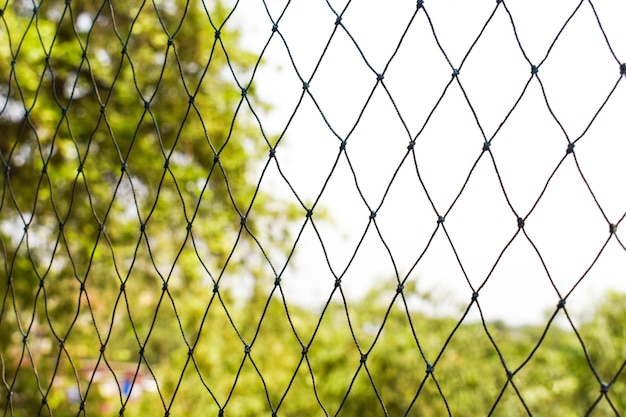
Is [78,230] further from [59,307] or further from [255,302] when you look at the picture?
[255,302]

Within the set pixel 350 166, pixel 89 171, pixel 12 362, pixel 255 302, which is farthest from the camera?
pixel 255 302

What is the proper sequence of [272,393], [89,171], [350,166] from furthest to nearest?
[272,393] < [89,171] < [350,166]

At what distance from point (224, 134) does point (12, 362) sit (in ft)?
5.73

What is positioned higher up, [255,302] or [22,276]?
[255,302]

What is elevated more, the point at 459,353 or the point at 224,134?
the point at 224,134

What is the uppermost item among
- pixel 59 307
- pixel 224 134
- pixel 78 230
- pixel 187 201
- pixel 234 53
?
pixel 234 53

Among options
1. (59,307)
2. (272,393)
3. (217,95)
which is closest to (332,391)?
(272,393)

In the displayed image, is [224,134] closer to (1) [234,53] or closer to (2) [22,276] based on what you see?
(1) [234,53]

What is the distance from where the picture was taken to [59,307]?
3934 mm

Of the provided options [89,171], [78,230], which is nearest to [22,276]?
[78,230]

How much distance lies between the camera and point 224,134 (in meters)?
3.99

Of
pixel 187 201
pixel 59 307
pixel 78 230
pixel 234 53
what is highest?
pixel 234 53

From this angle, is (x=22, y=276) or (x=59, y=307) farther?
(x=59, y=307)

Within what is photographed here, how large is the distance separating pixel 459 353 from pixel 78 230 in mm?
2951
